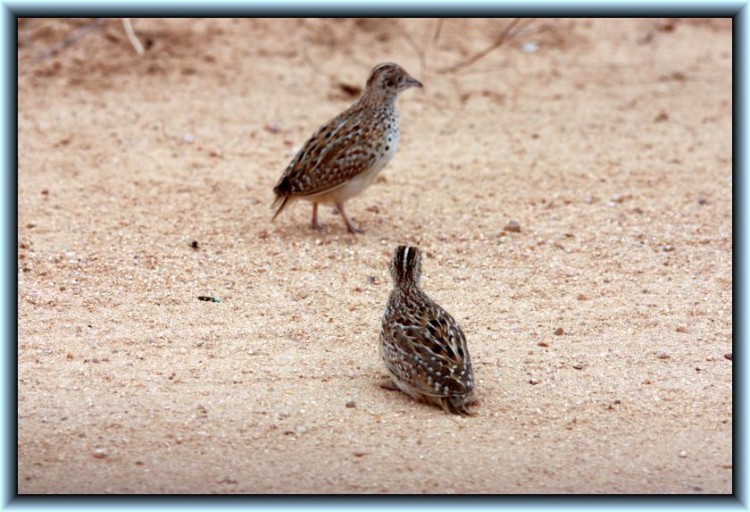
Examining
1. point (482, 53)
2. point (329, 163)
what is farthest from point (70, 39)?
point (329, 163)

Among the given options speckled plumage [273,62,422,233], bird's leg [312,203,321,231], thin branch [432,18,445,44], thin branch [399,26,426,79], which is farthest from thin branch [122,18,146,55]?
bird's leg [312,203,321,231]

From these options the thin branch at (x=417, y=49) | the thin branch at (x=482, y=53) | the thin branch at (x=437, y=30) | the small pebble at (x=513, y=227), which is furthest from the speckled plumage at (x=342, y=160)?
the thin branch at (x=437, y=30)

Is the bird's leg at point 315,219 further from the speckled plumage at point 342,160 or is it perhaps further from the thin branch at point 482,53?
the thin branch at point 482,53

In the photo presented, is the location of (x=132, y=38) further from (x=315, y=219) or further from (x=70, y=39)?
(x=315, y=219)

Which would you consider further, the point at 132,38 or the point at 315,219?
the point at 132,38

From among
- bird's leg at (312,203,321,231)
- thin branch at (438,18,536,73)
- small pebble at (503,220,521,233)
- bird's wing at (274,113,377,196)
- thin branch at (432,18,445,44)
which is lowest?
small pebble at (503,220,521,233)

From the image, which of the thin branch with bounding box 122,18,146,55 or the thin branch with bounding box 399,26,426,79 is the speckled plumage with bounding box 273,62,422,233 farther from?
the thin branch with bounding box 122,18,146,55
